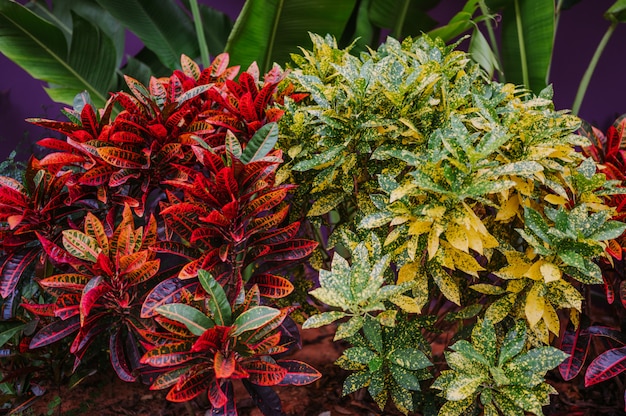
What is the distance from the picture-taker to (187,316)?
31.1 inches

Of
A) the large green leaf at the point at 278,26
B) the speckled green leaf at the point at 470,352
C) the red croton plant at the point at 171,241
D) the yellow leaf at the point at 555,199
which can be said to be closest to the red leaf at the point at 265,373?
the red croton plant at the point at 171,241

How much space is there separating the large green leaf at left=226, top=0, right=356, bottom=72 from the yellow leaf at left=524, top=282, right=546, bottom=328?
1222 mm

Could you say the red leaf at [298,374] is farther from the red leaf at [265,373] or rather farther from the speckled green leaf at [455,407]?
the speckled green leaf at [455,407]

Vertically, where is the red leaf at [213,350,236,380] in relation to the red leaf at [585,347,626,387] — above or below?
above

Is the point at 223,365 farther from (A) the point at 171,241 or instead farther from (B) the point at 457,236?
(B) the point at 457,236

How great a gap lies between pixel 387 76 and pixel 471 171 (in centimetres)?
26

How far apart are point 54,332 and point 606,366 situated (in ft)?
3.73

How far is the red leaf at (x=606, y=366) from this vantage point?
108 centimetres

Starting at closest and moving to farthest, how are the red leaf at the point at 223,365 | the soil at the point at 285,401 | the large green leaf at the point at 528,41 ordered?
the red leaf at the point at 223,365, the soil at the point at 285,401, the large green leaf at the point at 528,41

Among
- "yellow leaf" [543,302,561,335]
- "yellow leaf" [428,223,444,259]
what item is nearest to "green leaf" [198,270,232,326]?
"yellow leaf" [428,223,444,259]

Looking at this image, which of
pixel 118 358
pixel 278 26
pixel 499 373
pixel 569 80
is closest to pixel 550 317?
pixel 499 373

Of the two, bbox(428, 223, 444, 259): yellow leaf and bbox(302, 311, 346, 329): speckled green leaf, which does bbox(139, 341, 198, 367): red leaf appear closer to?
bbox(302, 311, 346, 329): speckled green leaf

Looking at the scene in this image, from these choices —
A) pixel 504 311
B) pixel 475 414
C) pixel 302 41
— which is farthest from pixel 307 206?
pixel 302 41

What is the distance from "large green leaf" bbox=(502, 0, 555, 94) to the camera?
1734 millimetres
